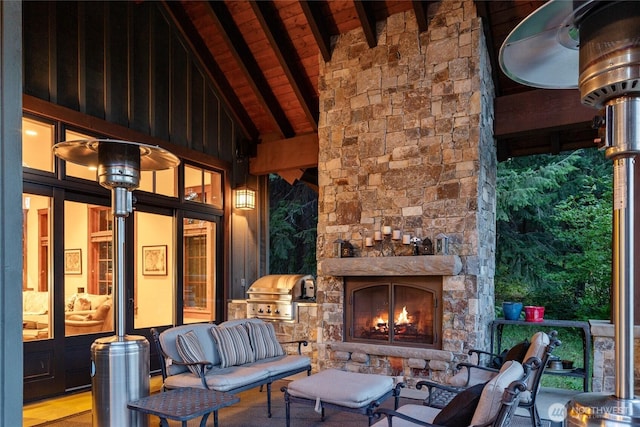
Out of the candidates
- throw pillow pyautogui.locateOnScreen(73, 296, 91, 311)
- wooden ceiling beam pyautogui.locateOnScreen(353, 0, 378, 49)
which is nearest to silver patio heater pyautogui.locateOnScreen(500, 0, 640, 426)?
wooden ceiling beam pyautogui.locateOnScreen(353, 0, 378, 49)

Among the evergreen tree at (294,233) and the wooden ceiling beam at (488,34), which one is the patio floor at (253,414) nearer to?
the wooden ceiling beam at (488,34)

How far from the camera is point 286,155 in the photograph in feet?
23.6

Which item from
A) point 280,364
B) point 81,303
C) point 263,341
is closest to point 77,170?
point 81,303

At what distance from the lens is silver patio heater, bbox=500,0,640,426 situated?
2.85 feet

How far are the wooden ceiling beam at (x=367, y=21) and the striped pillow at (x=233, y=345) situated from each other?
3.79m

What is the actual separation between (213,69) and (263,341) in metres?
4.34

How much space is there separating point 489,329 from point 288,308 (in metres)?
2.62

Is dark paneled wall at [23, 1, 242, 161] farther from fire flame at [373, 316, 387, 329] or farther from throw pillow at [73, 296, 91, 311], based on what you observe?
fire flame at [373, 316, 387, 329]

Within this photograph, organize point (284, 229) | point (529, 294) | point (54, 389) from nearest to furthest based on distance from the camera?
point (54, 389)
point (529, 294)
point (284, 229)

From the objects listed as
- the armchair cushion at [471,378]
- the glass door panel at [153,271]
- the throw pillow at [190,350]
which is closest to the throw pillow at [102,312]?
the glass door panel at [153,271]

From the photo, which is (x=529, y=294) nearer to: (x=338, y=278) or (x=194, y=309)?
(x=338, y=278)

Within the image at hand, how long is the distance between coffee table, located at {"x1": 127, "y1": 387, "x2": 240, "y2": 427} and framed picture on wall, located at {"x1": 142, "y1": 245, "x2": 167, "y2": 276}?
11.3ft

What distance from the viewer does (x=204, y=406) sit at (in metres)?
2.83

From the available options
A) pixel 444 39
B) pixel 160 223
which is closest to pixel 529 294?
pixel 444 39
